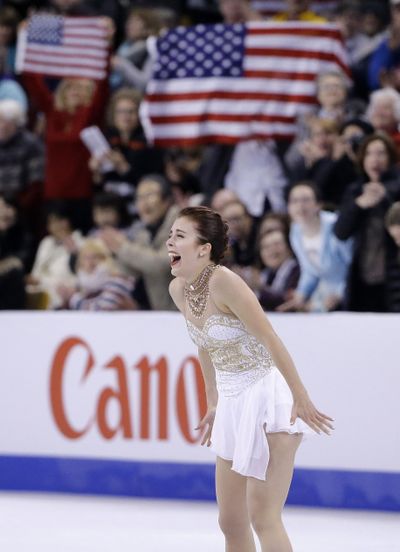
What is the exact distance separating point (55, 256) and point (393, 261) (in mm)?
2612

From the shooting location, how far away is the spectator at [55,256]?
26.7 feet

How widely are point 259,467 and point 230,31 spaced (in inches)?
208

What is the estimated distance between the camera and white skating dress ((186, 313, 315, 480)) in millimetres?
4156

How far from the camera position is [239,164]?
841 cm

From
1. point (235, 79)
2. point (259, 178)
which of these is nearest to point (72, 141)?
point (235, 79)

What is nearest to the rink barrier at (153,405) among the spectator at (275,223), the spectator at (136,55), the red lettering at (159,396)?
the red lettering at (159,396)

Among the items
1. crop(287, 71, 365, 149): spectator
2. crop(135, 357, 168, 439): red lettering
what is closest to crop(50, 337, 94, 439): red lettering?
crop(135, 357, 168, 439): red lettering

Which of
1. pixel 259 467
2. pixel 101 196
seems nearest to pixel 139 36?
pixel 101 196

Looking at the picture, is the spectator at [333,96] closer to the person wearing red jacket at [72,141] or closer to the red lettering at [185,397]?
the person wearing red jacket at [72,141]

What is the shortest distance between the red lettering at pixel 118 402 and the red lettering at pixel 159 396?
3.6 inches

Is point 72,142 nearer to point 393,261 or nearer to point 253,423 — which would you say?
point 393,261

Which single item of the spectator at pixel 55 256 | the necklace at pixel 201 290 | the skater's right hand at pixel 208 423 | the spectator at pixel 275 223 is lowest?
the spectator at pixel 55 256

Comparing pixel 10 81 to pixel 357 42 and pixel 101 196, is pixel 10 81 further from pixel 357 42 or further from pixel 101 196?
pixel 357 42

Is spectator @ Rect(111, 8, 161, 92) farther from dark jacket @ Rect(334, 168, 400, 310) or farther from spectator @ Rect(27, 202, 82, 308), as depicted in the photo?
dark jacket @ Rect(334, 168, 400, 310)
